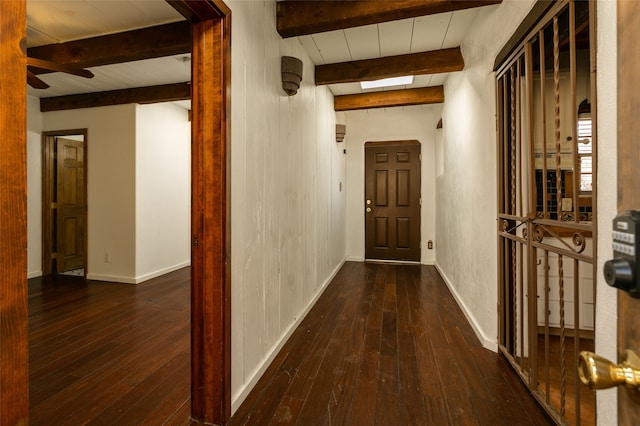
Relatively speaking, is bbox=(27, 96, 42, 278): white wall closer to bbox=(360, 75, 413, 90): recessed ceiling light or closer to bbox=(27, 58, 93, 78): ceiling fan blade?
bbox=(27, 58, 93, 78): ceiling fan blade

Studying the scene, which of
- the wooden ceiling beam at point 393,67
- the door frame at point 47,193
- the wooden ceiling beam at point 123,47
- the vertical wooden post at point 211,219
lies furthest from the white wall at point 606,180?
the door frame at point 47,193

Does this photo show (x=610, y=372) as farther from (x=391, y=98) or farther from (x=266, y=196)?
(x=391, y=98)

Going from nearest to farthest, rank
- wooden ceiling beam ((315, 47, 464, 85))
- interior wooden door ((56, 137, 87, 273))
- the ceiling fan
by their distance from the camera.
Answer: the ceiling fan < wooden ceiling beam ((315, 47, 464, 85)) < interior wooden door ((56, 137, 87, 273))

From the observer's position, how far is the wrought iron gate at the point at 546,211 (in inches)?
50.0

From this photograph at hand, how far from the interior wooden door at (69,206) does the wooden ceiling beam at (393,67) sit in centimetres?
399

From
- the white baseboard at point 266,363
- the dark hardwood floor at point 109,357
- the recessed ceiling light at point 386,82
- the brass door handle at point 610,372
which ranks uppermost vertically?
the recessed ceiling light at point 386,82

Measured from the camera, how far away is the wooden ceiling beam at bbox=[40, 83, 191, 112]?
382 centimetres

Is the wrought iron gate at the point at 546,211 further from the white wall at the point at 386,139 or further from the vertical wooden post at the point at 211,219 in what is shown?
the white wall at the point at 386,139

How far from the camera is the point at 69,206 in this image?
4.63 meters

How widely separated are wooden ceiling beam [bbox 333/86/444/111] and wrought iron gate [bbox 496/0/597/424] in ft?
5.55

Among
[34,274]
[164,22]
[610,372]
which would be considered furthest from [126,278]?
[610,372]

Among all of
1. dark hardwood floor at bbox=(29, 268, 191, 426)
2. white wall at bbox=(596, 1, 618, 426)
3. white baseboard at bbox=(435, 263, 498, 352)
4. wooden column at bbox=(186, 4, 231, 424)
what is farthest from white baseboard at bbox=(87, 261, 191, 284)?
white wall at bbox=(596, 1, 618, 426)

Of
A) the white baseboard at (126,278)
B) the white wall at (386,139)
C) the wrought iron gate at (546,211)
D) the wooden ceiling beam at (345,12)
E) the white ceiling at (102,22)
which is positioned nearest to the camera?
the wrought iron gate at (546,211)

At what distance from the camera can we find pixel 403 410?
1.55m
